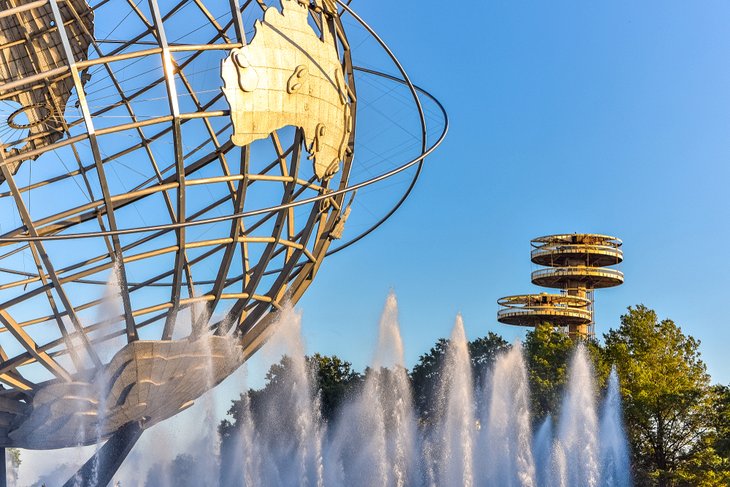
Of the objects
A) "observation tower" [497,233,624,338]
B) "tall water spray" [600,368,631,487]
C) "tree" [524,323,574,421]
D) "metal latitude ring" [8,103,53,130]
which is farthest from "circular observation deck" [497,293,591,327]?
"metal latitude ring" [8,103,53,130]

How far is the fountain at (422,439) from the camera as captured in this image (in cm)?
3512

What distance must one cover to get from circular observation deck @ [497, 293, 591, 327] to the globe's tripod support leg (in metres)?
37.9

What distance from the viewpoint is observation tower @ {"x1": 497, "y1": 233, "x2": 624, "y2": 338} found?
58688 mm

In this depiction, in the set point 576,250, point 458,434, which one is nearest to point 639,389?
point 458,434

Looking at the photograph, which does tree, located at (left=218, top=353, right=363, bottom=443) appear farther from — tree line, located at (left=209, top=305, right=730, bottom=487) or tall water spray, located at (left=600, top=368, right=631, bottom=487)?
tall water spray, located at (left=600, top=368, right=631, bottom=487)

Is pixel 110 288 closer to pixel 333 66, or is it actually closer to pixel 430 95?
pixel 333 66

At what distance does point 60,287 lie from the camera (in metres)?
19.5

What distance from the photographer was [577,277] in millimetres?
60250

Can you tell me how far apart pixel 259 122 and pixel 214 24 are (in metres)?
4.43

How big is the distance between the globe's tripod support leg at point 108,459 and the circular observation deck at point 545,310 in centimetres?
3789

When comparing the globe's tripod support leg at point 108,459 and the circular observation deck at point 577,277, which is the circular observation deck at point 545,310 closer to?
the circular observation deck at point 577,277

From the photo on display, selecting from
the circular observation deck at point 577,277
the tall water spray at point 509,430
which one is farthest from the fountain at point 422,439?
the circular observation deck at point 577,277

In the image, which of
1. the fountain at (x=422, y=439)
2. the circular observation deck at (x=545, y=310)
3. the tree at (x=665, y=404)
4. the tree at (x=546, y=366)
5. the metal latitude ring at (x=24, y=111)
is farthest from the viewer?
the circular observation deck at (x=545, y=310)

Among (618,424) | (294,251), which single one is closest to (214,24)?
(294,251)
